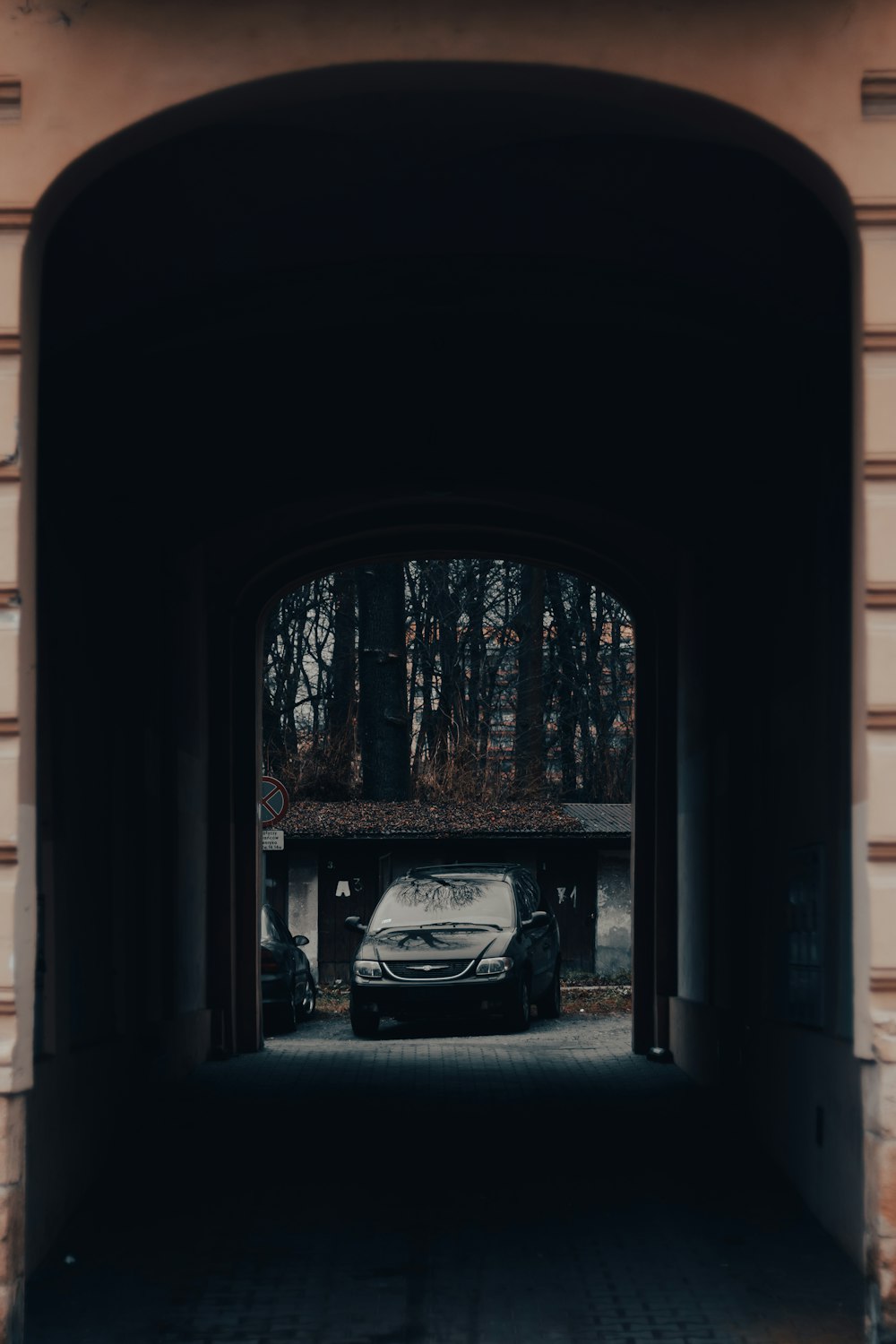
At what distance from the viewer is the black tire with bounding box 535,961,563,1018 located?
800 inches

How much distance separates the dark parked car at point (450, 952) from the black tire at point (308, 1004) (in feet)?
8.18

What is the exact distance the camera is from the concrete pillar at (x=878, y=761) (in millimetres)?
5277

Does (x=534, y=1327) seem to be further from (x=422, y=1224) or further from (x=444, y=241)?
(x=444, y=241)

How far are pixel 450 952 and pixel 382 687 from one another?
47.9 feet

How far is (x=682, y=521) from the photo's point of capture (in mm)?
12688

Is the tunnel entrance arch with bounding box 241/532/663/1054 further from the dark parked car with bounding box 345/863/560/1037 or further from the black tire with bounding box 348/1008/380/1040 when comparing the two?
the black tire with bounding box 348/1008/380/1040

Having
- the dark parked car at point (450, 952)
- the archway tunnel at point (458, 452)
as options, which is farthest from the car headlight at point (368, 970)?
the archway tunnel at point (458, 452)

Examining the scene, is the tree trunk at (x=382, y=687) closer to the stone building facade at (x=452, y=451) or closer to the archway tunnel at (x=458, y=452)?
the stone building facade at (x=452, y=451)

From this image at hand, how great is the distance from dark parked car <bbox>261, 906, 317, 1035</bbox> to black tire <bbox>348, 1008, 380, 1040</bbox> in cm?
103

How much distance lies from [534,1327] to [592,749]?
3193cm

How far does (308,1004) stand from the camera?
2170 centimetres

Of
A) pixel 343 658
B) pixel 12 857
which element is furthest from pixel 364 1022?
pixel 343 658

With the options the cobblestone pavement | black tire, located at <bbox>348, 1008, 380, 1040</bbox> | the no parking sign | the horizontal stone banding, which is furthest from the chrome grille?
the horizontal stone banding

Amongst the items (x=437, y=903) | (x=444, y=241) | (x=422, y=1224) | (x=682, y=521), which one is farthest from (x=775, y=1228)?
(x=437, y=903)
